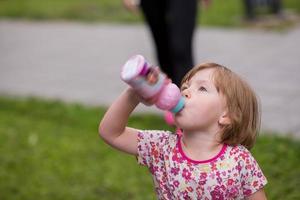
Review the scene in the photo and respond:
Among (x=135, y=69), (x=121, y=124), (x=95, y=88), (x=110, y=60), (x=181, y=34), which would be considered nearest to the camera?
(x=135, y=69)

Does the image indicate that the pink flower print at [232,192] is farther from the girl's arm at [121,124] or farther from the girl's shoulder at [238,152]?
the girl's arm at [121,124]

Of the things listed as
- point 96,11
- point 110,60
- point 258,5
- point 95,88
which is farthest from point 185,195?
point 96,11

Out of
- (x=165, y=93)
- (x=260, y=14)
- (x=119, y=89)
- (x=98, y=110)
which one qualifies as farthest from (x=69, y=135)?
(x=260, y=14)

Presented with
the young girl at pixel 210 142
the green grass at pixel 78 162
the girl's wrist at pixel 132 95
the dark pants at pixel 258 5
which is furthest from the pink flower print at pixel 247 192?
the dark pants at pixel 258 5

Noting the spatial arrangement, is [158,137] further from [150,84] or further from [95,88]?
[95,88]

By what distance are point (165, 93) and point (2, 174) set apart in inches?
91.3

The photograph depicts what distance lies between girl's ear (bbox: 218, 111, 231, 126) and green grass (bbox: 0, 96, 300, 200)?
1292 mm

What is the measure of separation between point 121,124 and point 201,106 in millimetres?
330

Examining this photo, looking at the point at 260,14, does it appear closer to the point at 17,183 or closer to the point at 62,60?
the point at 62,60

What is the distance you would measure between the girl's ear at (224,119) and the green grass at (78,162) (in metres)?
1.29

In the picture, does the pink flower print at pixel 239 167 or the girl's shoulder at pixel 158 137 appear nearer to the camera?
the pink flower print at pixel 239 167

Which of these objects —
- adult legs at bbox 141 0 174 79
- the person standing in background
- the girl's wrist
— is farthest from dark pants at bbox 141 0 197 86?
the girl's wrist

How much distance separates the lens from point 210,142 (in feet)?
7.04

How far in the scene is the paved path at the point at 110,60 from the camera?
546 cm
